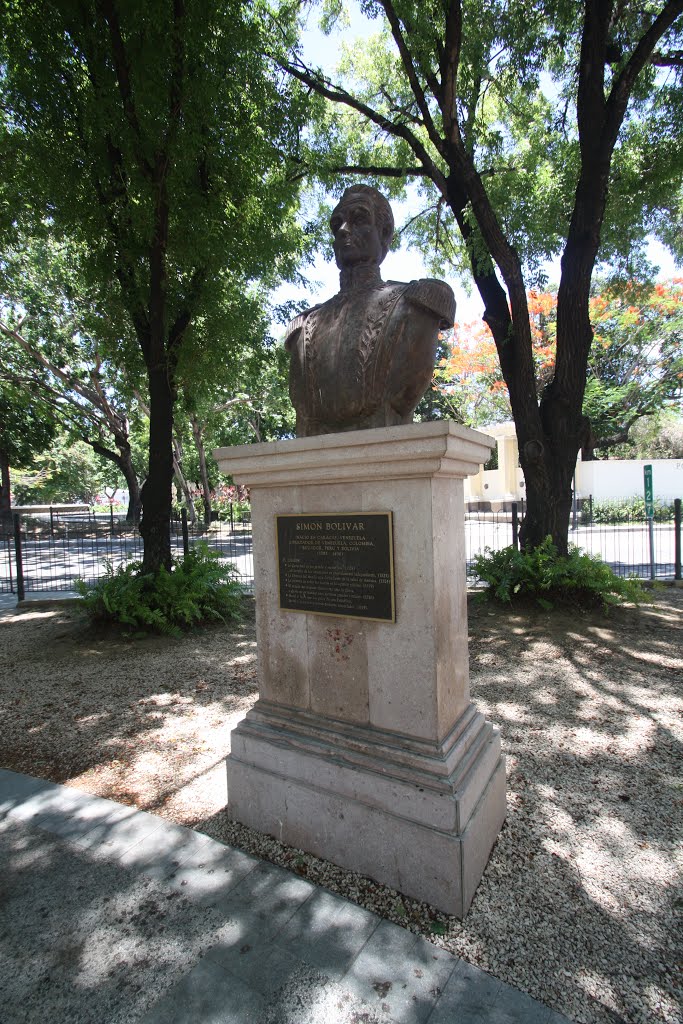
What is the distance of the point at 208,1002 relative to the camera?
181 centimetres

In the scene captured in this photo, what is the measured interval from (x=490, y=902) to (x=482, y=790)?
1.48 ft

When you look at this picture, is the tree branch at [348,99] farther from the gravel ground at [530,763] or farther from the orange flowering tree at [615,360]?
the orange flowering tree at [615,360]

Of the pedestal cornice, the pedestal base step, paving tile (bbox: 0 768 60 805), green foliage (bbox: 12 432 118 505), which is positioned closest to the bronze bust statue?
the pedestal cornice

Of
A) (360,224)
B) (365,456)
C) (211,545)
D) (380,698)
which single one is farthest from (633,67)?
(211,545)

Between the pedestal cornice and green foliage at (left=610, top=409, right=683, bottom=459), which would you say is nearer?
the pedestal cornice

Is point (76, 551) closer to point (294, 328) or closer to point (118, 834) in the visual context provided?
point (118, 834)

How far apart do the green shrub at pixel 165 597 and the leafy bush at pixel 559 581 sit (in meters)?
4.09

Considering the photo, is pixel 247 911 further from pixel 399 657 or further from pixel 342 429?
pixel 342 429

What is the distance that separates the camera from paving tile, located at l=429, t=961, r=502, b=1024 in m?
1.75

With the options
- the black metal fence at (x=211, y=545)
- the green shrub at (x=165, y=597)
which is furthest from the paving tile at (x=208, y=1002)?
the black metal fence at (x=211, y=545)

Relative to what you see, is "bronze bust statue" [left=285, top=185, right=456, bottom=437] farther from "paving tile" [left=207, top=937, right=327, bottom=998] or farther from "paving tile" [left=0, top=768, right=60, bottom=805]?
"paving tile" [left=0, top=768, right=60, bottom=805]

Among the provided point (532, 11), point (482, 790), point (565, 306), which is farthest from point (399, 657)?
point (532, 11)

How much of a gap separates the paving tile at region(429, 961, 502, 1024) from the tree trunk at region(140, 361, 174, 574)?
644 cm

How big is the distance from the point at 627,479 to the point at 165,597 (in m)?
26.2
